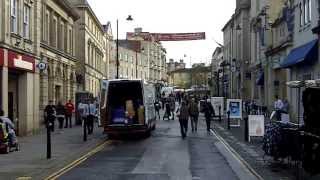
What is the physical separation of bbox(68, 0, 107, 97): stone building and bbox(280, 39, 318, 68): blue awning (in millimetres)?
25070

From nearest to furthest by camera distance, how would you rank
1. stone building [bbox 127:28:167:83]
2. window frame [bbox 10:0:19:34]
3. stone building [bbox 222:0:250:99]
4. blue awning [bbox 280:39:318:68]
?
window frame [bbox 10:0:19:34] < blue awning [bbox 280:39:318:68] < stone building [bbox 222:0:250:99] < stone building [bbox 127:28:167:83]

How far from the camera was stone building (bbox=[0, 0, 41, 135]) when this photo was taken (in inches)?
1073

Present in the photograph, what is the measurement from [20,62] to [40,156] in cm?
1012

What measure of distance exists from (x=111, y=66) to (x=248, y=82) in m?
39.4

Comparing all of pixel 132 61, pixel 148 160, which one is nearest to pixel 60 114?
pixel 148 160

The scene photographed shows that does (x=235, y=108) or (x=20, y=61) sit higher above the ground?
(x=20, y=61)

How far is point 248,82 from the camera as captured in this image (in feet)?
213

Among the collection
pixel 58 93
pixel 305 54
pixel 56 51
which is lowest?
pixel 58 93

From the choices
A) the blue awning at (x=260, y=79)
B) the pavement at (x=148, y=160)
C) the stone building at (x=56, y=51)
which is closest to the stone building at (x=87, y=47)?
the stone building at (x=56, y=51)

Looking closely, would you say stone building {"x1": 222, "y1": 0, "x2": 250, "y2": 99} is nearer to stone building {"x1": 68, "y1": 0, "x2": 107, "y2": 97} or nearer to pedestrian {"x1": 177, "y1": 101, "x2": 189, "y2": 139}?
stone building {"x1": 68, "y1": 0, "x2": 107, "y2": 97}

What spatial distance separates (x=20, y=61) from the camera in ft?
97.1

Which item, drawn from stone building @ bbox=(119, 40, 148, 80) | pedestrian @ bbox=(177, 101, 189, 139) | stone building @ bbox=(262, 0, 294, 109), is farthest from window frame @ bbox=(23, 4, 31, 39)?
stone building @ bbox=(119, 40, 148, 80)

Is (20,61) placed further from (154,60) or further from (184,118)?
(154,60)

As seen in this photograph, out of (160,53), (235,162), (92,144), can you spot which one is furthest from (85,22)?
(160,53)
